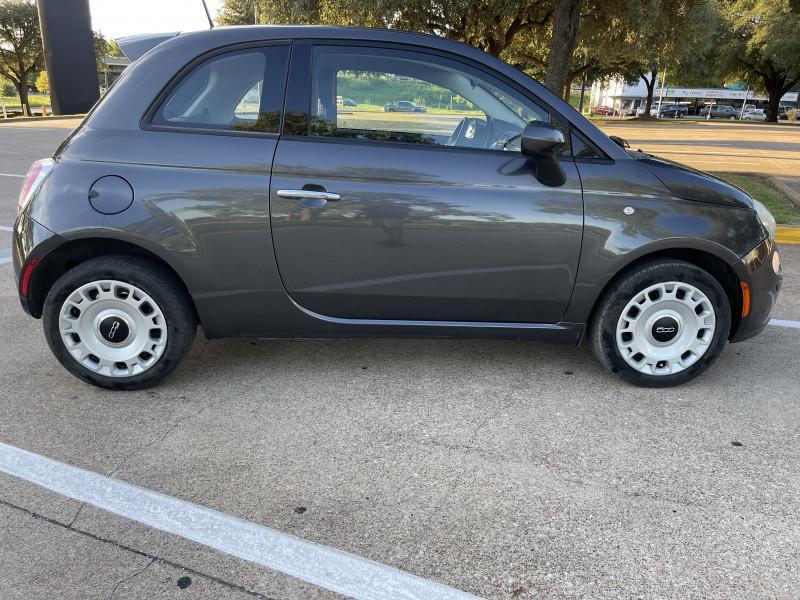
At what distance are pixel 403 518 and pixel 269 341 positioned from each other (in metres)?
1.94

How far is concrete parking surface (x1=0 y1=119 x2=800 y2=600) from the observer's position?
2025 millimetres

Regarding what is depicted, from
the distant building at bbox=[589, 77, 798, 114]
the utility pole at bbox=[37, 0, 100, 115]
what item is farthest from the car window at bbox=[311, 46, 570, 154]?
the distant building at bbox=[589, 77, 798, 114]

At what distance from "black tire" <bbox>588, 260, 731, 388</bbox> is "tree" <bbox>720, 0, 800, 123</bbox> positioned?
1537 inches

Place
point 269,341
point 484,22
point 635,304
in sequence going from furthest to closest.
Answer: point 484,22 → point 269,341 → point 635,304

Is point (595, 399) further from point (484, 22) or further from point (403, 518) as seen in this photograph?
point (484, 22)

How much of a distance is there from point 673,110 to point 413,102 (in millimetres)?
84004

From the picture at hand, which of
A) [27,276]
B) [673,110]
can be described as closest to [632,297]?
[27,276]

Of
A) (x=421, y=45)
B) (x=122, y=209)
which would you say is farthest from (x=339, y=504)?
(x=421, y=45)

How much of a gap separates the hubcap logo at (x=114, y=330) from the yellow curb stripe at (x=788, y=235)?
6.49 meters

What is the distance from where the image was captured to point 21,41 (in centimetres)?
4238

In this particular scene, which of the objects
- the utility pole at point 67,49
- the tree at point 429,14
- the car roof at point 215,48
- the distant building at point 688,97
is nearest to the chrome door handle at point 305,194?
the car roof at point 215,48

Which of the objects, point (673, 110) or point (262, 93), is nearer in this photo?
point (262, 93)

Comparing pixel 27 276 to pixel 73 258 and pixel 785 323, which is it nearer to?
pixel 73 258

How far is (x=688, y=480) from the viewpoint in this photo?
2.54 meters
